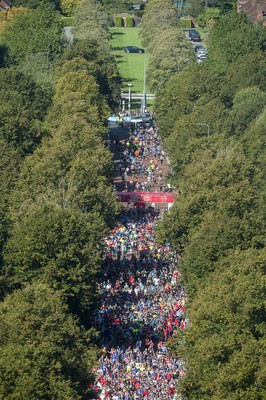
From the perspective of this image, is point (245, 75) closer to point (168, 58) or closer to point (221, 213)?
point (168, 58)

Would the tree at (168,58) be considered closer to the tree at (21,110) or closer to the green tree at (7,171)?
the tree at (21,110)

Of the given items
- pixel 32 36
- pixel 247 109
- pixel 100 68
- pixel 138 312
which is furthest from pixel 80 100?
pixel 138 312

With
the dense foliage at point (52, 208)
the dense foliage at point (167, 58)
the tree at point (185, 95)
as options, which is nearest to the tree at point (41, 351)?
the dense foliage at point (52, 208)

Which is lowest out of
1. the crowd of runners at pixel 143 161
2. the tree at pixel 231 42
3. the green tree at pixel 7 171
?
the crowd of runners at pixel 143 161

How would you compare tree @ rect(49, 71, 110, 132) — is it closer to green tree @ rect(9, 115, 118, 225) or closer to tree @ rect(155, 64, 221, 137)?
tree @ rect(155, 64, 221, 137)

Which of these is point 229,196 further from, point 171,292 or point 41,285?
point 41,285

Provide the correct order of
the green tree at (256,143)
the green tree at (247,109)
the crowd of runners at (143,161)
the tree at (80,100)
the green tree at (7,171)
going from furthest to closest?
the green tree at (247,109) < the tree at (80,100) < the crowd of runners at (143,161) < the green tree at (256,143) < the green tree at (7,171)
